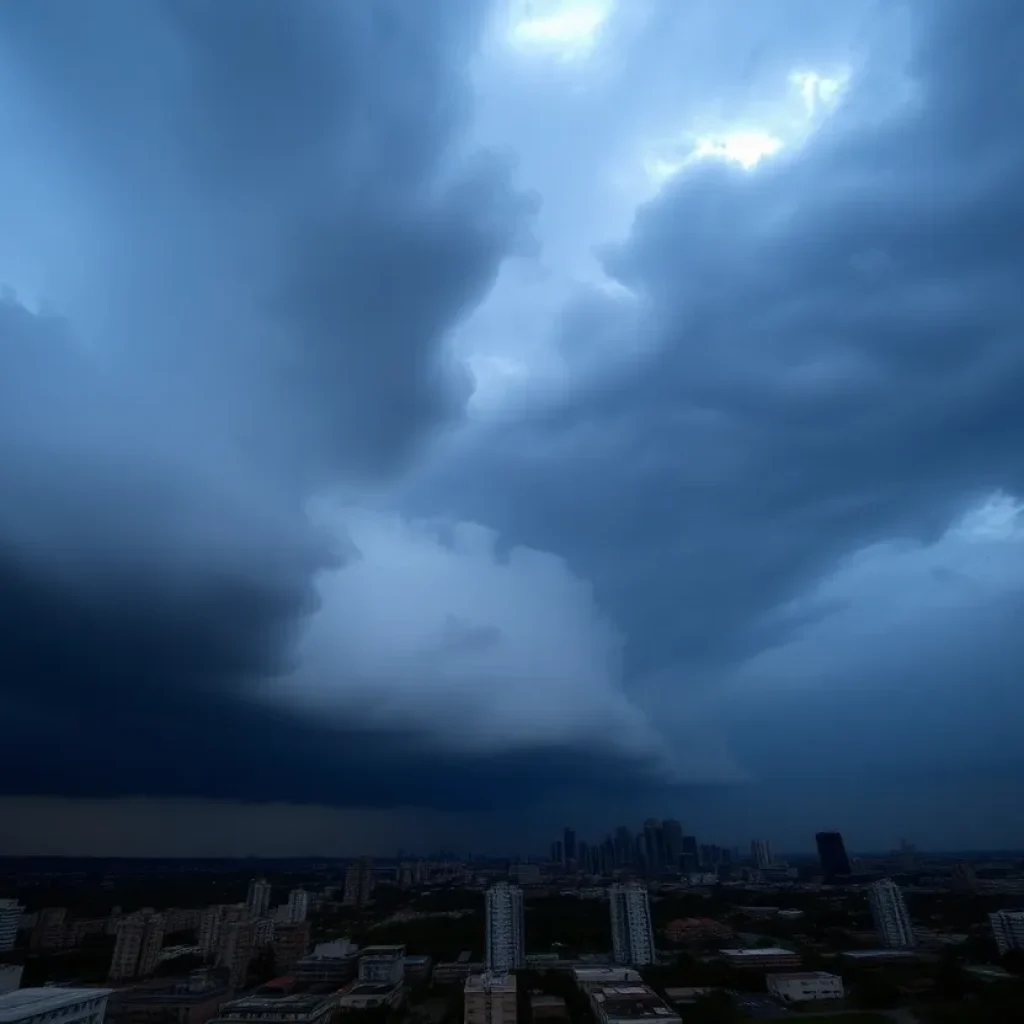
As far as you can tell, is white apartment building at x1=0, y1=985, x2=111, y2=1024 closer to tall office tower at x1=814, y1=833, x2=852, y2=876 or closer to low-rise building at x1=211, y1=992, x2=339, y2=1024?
low-rise building at x1=211, y1=992, x2=339, y2=1024

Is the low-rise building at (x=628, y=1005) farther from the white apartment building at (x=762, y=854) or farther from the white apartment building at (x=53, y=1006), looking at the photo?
the white apartment building at (x=762, y=854)

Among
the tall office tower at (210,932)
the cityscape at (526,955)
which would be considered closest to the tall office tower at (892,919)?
the cityscape at (526,955)

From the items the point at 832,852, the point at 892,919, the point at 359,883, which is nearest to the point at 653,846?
the point at 832,852

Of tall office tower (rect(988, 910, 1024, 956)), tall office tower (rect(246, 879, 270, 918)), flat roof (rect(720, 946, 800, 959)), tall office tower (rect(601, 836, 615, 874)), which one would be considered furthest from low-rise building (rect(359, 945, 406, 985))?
tall office tower (rect(601, 836, 615, 874))

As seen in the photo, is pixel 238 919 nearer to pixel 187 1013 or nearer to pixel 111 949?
pixel 111 949

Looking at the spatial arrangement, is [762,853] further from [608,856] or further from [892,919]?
[892,919]

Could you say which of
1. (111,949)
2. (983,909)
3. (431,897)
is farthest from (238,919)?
(983,909)
